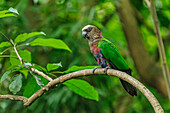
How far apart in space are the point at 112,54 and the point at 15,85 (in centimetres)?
91

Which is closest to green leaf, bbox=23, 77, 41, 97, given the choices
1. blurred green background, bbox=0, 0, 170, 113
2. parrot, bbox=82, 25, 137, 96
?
parrot, bbox=82, 25, 137, 96

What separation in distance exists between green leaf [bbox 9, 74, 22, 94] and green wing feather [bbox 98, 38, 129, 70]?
82cm

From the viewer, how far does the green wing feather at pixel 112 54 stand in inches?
70.4

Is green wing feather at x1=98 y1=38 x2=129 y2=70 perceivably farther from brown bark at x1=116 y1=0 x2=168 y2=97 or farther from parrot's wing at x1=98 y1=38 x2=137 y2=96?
brown bark at x1=116 y1=0 x2=168 y2=97

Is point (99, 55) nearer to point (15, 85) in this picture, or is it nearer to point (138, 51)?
point (15, 85)

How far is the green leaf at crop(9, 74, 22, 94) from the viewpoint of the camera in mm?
1196

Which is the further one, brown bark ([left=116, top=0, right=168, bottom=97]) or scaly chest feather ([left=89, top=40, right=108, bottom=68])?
brown bark ([left=116, top=0, right=168, bottom=97])

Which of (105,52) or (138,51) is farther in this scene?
(138,51)

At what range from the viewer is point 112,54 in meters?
1.89

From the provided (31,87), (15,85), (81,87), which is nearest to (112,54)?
(81,87)

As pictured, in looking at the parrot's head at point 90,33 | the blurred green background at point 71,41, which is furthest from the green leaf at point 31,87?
the blurred green background at point 71,41

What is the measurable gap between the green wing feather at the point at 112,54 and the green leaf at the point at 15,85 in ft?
2.70

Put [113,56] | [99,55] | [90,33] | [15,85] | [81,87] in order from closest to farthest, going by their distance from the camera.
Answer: [15,85]
[81,87]
[113,56]
[99,55]
[90,33]

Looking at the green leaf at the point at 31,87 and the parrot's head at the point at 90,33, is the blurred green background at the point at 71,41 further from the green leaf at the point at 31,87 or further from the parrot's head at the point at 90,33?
the green leaf at the point at 31,87
